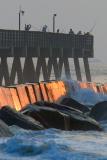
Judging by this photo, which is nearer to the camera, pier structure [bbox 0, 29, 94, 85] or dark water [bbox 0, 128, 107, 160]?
dark water [bbox 0, 128, 107, 160]

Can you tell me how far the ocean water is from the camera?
44.4 feet

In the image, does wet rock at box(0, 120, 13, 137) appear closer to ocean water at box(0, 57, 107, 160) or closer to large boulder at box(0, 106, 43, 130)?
ocean water at box(0, 57, 107, 160)

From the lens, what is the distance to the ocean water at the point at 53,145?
1355cm

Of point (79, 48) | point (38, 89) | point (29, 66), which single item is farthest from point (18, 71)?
point (38, 89)

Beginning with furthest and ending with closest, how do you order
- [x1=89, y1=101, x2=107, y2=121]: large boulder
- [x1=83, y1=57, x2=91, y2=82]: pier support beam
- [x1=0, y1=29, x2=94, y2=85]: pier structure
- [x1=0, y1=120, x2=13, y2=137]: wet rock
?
[x1=83, y1=57, x2=91, y2=82]: pier support beam
[x1=0, y1=29, x2=94, y2=85]: pier structure
[x1=89, y1=101, x2=107, y2=121]: large boulder
[x1=0, y1=120, x2=13, y2=137]: wet rock

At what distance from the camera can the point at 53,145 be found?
1448 cm

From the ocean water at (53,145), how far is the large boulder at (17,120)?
0.34m

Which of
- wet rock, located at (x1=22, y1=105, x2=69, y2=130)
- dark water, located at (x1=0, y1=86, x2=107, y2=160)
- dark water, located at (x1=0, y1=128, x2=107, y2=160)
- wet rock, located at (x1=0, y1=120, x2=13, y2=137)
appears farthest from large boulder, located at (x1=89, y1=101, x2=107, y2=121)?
wet rock, located at (x1=0, y1=120, x2=13, y2=137)

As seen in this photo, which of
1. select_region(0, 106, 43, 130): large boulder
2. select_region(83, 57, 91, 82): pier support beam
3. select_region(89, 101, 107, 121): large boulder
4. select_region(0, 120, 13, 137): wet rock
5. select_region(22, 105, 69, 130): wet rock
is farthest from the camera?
select_region(83, 57, 91, 82): pier support beam

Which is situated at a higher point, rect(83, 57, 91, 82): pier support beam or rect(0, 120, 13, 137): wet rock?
rect(0, 120, 13, 137): wet rock

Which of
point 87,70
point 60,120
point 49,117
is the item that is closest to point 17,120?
point 49,117

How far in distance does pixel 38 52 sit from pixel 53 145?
37979 millimetres

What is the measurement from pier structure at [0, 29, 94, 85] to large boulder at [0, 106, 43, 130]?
27.3 metres

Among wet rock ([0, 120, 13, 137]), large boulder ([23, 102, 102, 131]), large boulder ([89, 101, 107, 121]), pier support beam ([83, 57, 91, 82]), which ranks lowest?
pier support beam ([83, 57, 91, 82])
